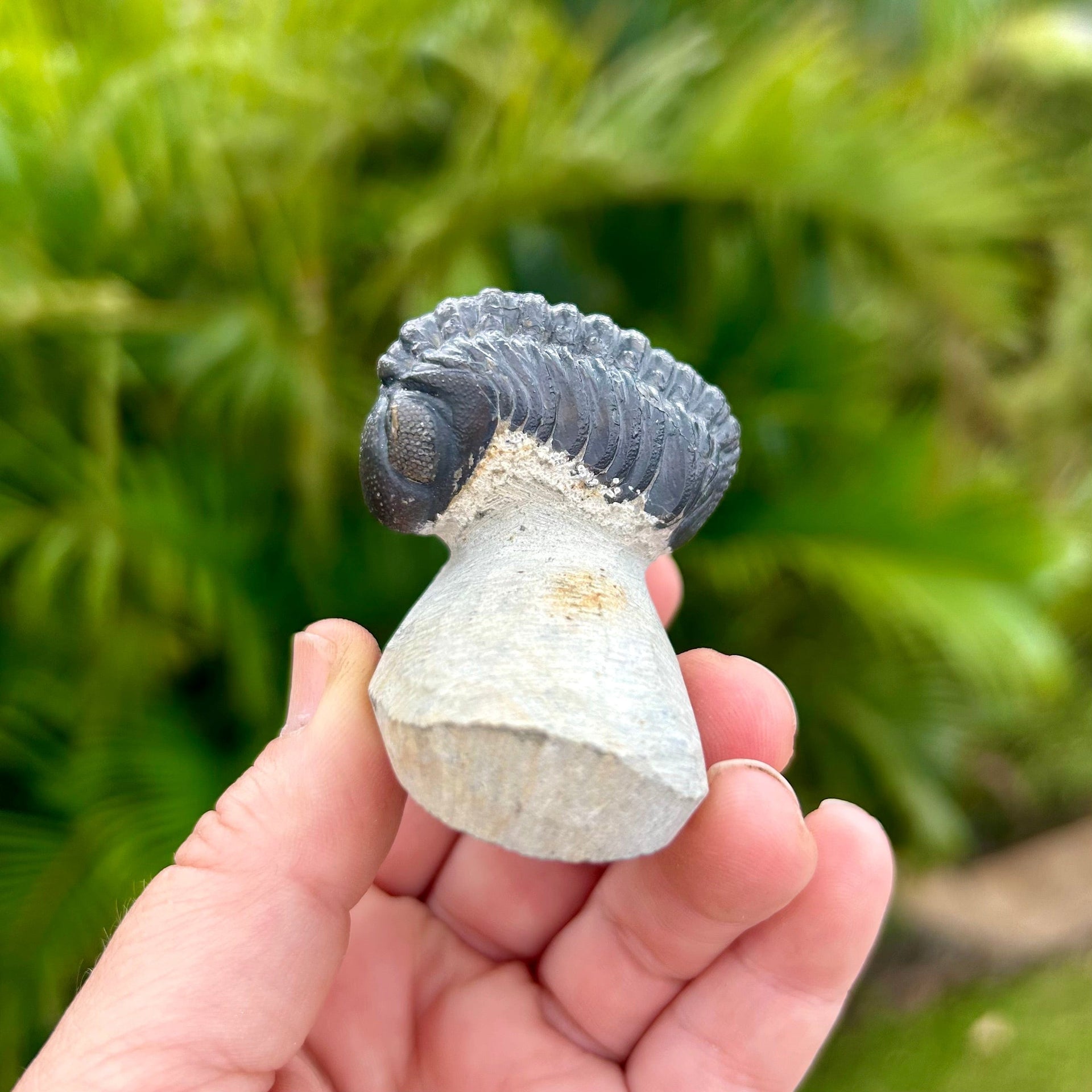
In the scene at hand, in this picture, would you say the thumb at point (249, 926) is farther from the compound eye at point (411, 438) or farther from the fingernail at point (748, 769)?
the fingernail at point (748, 769)

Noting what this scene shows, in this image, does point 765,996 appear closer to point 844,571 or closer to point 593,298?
point 844,571

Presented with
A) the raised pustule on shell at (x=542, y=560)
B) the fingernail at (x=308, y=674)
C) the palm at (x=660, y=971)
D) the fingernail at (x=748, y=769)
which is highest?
the raised pustule on shell at (x=542, y=560)

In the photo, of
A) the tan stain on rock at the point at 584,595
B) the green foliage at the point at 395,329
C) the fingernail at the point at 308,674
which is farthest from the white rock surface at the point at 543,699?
the green foliage at the point at 395,329

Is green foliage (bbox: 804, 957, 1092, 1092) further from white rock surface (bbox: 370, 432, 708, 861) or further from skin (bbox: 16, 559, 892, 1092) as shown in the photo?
white rock surface (bbox: 370, 432, 708, 861)

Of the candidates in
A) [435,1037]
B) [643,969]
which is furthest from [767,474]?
[435,1037]

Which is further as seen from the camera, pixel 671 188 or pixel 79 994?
pixel 671 188

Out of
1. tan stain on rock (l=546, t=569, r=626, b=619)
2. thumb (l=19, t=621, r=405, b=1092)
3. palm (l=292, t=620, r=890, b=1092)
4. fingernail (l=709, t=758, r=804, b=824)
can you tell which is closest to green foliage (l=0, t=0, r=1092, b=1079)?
palm (l=292, t=620, r=890, b=1092)
